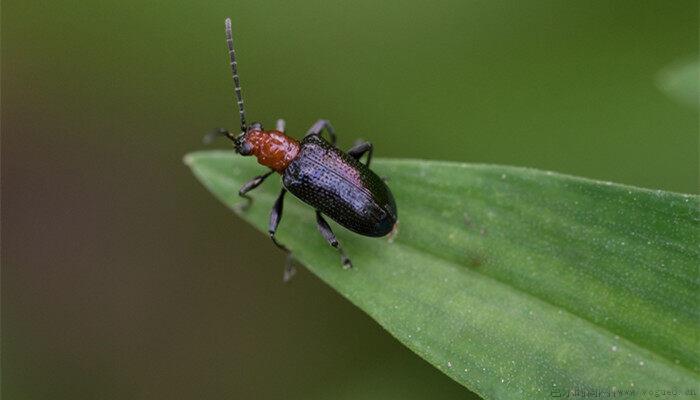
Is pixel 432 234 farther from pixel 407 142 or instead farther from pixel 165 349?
pixel 165 349

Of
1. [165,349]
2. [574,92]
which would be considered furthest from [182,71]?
[574,92]

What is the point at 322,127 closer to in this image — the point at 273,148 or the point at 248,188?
the point at 273,148

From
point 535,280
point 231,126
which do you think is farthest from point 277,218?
point 535,280

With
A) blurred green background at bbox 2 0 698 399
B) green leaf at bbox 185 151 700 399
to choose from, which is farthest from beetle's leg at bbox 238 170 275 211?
blurred green background at bbox 2 0 698 399

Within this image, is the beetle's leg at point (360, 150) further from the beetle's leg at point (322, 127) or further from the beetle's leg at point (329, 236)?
the beetle's leg at point (329, 236)

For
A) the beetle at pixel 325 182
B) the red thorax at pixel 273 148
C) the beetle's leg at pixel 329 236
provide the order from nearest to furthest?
the beetle's leg at pixel 329 236 → the beetle at pixel 325 182 → the red thorax at pixel 273 148

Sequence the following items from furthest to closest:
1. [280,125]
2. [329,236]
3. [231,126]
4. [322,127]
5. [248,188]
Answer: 1. [231,126]
2. [280,125]
3. [322,127]
4. [248,188]
5. [329,236]

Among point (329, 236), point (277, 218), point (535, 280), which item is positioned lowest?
point (535, 280)

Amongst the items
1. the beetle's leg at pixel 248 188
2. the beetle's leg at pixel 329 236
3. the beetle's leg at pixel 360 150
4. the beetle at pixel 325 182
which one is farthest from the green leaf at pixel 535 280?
the beetle's leg at pixel 248 188
